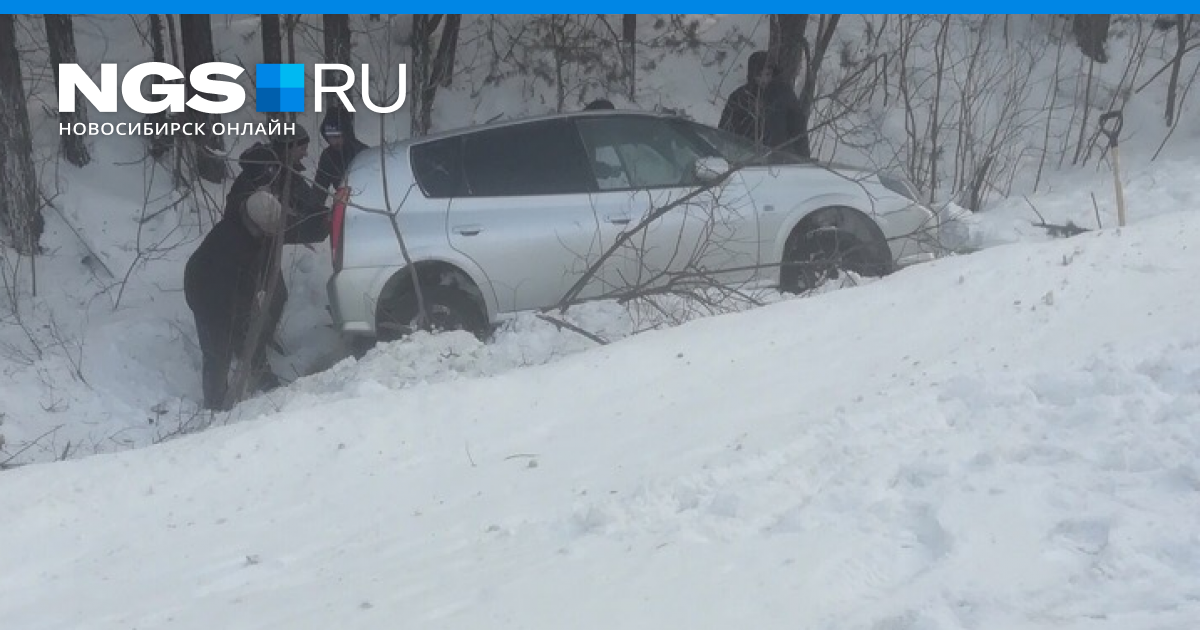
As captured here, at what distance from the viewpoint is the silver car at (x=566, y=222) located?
8.05 m

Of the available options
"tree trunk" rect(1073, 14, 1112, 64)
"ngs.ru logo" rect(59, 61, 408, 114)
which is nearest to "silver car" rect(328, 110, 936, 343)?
"ngs.ru logo" rect(59, 61, 408, 114)

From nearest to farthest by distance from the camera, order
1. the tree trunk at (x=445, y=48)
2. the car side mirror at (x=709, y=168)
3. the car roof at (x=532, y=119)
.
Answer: the car side mirror at (x=709, y=168), the car roof at (x=532, y=119), the tree trunk at (x=445, y=48)

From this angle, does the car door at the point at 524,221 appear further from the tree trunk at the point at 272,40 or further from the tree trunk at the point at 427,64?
the tree trunk at the point at 272,40

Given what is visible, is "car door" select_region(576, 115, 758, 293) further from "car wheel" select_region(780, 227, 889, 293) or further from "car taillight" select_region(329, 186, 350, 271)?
"car taillight" select_region(329, 186, 350, 271)

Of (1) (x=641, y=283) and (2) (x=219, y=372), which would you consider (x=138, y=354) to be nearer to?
(2) (x=219, y=372)

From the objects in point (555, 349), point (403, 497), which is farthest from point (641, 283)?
point (403, 497)

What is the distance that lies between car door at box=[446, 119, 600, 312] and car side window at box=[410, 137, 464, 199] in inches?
2.1

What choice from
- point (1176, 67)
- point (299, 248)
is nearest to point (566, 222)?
point (299, 248)

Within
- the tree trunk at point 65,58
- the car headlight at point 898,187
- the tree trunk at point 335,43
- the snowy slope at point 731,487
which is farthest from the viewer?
the tree trunk at point 335,43

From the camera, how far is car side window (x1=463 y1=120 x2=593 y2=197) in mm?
8219

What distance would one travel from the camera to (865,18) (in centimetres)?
1371

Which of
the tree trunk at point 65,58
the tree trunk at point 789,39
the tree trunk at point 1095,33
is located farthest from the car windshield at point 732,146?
the tree trunk at point 1095,33

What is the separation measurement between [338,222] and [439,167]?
0.67 meters

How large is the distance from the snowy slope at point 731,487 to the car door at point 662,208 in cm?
173
